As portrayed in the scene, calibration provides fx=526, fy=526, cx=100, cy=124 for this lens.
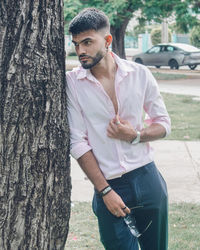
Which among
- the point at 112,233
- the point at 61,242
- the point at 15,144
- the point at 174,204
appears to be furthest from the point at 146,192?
the point at 174,204

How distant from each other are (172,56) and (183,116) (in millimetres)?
16300

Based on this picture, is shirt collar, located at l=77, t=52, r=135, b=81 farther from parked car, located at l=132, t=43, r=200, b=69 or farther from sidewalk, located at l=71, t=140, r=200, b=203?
parked car, located at l=132, t=43, r=200, b=69

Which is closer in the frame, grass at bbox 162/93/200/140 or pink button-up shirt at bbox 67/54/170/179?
pink button-up shirt at bbox 67/54/170/179

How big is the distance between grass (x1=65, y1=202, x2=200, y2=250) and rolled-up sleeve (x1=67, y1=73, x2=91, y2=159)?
6.11 ft

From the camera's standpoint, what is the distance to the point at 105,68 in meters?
2.93

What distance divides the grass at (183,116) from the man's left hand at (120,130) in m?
5.86

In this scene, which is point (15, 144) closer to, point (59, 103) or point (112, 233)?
point (59, 103)

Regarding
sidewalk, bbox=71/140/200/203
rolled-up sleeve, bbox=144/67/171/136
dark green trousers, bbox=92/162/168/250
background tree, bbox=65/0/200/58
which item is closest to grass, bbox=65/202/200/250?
sidewalk, bbox=71/140/200/203

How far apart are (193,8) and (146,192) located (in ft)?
62.0

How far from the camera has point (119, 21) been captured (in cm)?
2222

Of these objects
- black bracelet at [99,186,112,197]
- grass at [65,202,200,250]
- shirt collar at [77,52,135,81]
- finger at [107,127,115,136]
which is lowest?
grass at [65,202,200,250]

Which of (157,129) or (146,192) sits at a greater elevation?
(157,129)

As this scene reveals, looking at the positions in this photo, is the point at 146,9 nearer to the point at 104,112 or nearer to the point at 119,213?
the point at 104,112

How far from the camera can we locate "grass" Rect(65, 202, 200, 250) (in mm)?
4527
